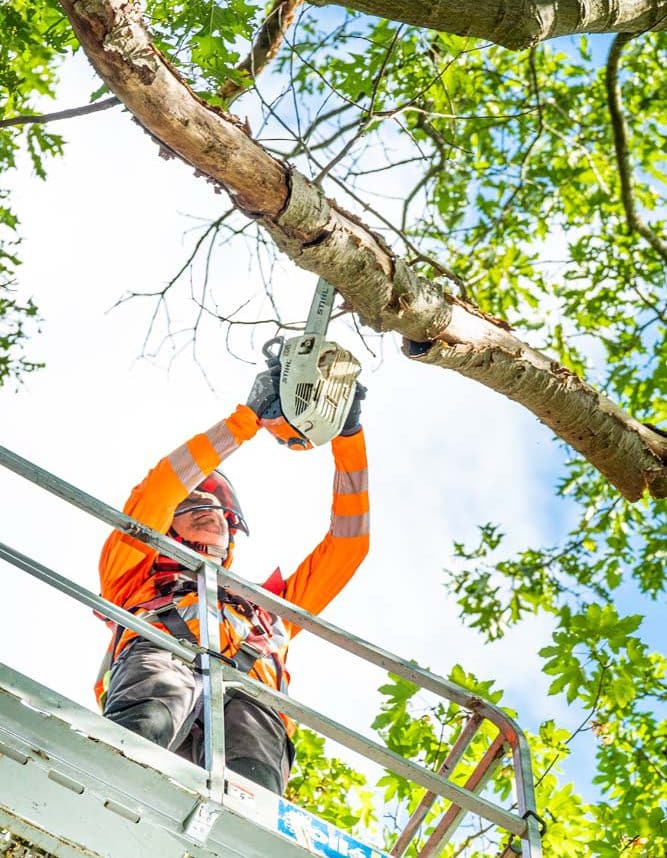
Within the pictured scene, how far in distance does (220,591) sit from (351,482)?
785 millimetres

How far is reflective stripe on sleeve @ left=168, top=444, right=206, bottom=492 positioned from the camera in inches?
157

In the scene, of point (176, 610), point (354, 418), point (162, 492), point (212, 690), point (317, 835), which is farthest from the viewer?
point (354, 418)

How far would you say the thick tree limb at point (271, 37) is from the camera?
3.96 meters

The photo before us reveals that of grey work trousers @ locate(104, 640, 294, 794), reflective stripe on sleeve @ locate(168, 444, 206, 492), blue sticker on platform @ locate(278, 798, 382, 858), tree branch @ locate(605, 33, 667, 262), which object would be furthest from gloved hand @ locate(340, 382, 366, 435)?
tree branch @ locate(605, 33, 667, 262)

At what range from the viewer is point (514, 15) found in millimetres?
2834

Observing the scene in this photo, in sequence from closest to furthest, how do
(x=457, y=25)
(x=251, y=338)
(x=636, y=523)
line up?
(x=457, y=25) < (x=251, y=338) < (x=636, y=523)

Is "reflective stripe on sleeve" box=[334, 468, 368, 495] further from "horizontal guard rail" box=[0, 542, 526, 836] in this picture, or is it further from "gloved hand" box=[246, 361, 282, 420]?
"horizontal guard rail" box=[0, 542, 526, 836]

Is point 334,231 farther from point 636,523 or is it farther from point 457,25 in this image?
point 636,523

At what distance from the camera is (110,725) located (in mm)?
1962

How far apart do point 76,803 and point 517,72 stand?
28.6 ft

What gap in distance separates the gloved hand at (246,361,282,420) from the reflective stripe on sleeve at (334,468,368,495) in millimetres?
572

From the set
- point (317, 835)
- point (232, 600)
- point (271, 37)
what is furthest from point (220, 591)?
point (271, 37)

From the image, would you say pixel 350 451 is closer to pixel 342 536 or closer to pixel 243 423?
pixel 342 536

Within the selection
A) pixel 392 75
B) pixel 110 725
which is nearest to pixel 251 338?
pixel 392 75
